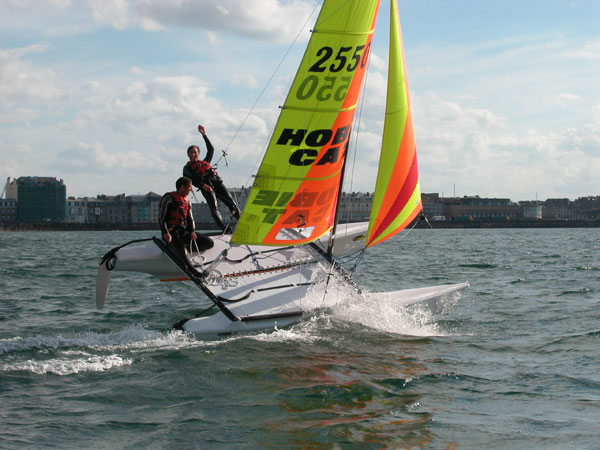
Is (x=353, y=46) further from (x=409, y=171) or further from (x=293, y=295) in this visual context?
(x=293, y=295)

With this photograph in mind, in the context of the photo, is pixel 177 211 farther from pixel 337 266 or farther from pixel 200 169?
pixel 337 266

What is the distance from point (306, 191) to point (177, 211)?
1753mm

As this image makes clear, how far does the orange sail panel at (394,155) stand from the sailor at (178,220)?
2557mm

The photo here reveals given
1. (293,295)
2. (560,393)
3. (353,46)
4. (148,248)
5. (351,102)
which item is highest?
(353,46)

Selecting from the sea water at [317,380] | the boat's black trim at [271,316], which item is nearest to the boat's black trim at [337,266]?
the sea water at [317,380]

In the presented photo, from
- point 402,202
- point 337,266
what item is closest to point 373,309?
point 337,266

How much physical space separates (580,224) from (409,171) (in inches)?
4663

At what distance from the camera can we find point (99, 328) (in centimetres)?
1021

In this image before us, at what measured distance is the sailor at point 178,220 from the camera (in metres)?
9.12

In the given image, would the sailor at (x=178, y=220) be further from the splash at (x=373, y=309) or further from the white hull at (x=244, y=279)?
the splash at (x=373, y=309)

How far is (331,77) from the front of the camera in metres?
9.25

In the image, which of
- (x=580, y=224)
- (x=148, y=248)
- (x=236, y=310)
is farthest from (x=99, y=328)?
(x=580, y=224)

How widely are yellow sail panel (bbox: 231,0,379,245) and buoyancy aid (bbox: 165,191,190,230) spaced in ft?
2.42

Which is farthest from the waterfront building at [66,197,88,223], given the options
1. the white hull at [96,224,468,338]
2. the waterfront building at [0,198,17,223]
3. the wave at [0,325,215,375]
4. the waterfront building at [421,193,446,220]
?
the wave at [0,325,215,375]
